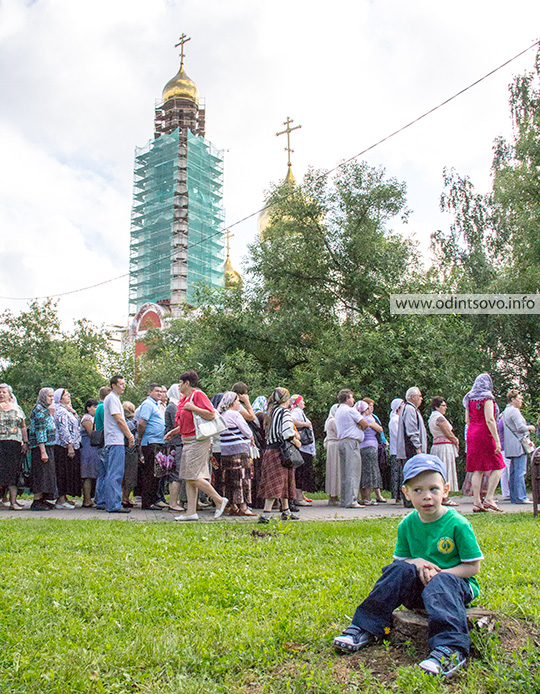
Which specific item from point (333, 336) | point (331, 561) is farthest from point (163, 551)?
point (333, 336)

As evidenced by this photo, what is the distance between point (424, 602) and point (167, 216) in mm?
61674

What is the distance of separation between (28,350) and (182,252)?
20.9 metres

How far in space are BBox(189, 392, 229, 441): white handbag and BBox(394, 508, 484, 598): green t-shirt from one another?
4949 mm

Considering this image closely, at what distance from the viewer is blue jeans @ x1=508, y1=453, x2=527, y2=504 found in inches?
456

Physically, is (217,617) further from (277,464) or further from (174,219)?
(174,219)

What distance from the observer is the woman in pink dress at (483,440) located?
931 centimetres

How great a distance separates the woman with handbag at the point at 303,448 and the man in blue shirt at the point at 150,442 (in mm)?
2276

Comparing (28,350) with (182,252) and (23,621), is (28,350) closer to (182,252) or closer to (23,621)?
(182,252)

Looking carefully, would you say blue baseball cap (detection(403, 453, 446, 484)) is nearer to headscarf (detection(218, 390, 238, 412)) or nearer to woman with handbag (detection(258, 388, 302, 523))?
woman with handbag (detection(258, 388, 302, 523))

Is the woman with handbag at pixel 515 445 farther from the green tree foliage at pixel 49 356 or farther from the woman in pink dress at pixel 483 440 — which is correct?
the green tree foliage at pixel 49 356

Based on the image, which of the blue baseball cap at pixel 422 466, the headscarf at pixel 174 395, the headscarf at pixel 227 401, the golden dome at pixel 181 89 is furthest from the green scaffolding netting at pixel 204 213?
the blue baseball cap at pixel 422 466

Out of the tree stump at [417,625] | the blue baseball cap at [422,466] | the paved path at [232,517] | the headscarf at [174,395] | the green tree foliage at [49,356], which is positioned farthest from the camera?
the green tree foliage at [49,356]

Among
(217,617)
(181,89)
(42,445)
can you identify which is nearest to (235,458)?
(42,445)

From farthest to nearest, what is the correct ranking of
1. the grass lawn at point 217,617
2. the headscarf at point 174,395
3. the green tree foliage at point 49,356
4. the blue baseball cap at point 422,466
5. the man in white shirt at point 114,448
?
1. the green tree foliage at point 49,356
2. the headscarf at point 174,395
3. the man in white shirt at point 114,448
4. the blue baseball cap at point 422,466
5. the grass lawn at point 217,617
